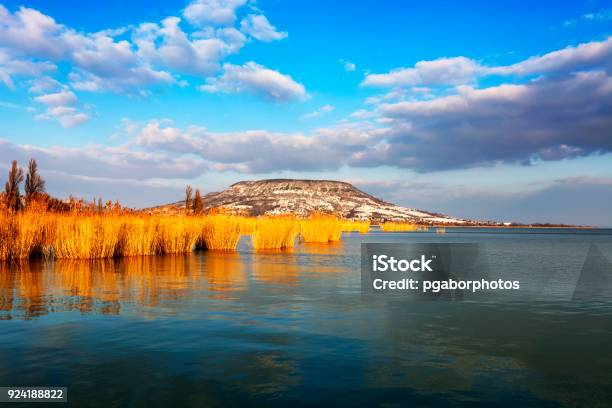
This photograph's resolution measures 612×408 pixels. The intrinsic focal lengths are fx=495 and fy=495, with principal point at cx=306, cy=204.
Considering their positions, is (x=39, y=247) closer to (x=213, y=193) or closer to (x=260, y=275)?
(x=260, y=275)

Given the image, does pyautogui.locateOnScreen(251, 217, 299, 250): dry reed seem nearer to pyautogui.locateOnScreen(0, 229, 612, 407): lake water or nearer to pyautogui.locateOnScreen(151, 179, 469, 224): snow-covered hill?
pyautogui.locateOnScreen(0, 229, 612, 407): lake water

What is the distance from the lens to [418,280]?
17.7 m

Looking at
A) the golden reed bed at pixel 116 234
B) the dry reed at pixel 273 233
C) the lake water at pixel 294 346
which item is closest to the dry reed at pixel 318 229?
the dry reed at pixel 273 233

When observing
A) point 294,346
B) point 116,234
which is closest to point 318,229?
point 116,234

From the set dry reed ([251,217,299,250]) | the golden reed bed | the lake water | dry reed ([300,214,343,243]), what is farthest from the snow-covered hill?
the lake water

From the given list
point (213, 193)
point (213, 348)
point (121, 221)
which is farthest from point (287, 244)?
point (213, 193)

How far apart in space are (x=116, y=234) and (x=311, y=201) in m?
148

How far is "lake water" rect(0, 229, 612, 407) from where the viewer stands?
596 cm

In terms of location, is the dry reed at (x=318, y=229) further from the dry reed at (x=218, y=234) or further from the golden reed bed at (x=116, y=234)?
the dry reed at (x=218, y=234)

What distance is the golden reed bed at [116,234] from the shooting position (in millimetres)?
20594

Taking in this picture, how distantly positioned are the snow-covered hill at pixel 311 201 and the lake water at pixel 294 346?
134028 millimetres

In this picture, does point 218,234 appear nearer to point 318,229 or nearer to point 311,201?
point 318,229

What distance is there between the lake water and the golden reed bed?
6.15m

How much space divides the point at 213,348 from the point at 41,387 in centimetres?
257
